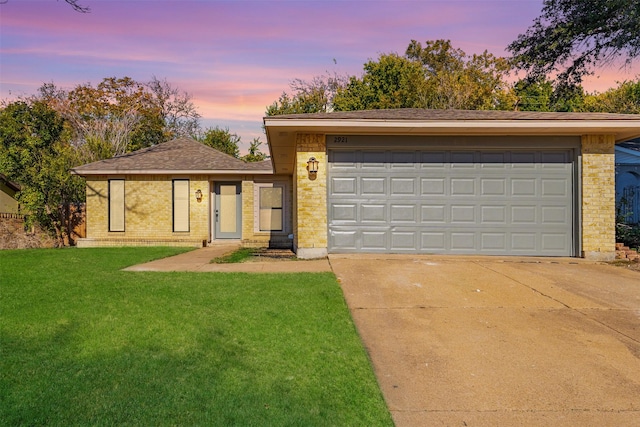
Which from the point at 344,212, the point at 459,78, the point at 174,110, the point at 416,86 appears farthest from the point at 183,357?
the point at 174,110

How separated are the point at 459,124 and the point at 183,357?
7.38 m

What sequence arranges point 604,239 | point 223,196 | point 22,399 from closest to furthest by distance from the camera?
point 22,399
point 604,239
point 223,196

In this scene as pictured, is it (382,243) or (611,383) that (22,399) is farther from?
(382,243)

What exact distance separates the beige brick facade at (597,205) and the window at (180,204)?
12.1 metres

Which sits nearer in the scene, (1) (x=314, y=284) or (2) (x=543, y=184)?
(1) (x=314, y=284)

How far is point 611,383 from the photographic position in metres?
3.27

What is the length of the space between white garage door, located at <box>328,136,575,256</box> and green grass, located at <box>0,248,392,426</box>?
3.45m

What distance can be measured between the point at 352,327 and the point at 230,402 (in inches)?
75.3

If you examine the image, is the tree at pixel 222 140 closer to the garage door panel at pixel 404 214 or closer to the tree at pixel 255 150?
the tree at pixel 255 150

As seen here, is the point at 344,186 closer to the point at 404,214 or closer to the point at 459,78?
the point at 404,214

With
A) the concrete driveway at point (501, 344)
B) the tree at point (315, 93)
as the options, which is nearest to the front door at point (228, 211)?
the concrete driveway at point (501, 344)

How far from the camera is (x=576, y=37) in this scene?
17.2m

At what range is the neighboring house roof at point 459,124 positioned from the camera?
8.70m

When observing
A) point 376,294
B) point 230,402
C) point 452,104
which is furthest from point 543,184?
point 452,104
